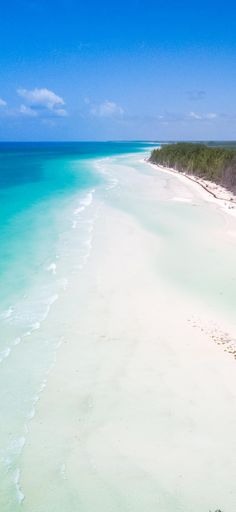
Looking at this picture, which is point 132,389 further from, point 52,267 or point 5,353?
point 52,267

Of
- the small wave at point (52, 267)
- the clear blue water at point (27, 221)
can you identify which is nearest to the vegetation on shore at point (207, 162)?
the clear blue water at point (27, 221)

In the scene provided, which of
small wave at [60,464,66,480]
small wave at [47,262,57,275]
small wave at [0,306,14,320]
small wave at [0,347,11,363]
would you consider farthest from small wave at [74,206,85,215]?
small wave at [60,464,66,480]

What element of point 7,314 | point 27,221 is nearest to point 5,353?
point 7,314

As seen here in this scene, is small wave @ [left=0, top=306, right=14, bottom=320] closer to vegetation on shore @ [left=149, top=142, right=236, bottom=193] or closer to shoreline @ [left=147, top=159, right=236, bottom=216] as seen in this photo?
shoreline @ [left=147, top=159, right=236, bottom=216]

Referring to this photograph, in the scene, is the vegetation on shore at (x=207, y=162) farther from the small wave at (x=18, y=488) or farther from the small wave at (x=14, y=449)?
the small wave at (x=18, y=488)

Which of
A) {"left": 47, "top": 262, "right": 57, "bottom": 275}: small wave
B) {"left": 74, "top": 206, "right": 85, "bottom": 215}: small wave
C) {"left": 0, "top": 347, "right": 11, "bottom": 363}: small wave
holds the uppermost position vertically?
{"left": 0, "top": 347, "right": 11, "bottom": 363}: small wave

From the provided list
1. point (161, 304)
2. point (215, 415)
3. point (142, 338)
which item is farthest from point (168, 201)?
point (215, 415)
